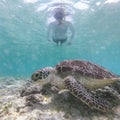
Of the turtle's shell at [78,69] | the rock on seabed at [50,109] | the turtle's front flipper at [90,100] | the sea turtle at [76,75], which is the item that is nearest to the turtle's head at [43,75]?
the sea turtle at [76,75]

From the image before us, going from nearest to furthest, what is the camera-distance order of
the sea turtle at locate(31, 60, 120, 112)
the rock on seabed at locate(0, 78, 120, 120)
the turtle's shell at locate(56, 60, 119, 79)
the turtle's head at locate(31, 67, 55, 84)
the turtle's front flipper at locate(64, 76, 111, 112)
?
the turtle's front flipper at locate(64, 76, 111, 112) < the rock on seabed at locate(0, 78, 120, 120) < the sea turtle at locate(31, 60, 120, 112) < the turtle's shell at locate(56, 60, 119, 79) < the turtle's head at locate(31, 67, 55, 84)

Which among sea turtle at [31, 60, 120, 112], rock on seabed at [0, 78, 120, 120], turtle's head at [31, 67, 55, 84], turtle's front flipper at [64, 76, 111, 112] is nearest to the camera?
turtle's front flipper at [64, 76, 111, 112]

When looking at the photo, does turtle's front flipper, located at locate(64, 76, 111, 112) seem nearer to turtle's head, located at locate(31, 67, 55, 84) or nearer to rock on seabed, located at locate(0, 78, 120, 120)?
rock on seabed, located at locate(0, 78, 120, 120)

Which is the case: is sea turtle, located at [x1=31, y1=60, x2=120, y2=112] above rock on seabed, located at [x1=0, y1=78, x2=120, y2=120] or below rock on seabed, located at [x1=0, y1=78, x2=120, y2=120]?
above

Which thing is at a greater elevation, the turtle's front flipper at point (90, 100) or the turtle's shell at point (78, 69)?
the turtle's shell at point (78, 69)

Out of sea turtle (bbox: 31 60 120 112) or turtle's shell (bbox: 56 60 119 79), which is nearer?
sea turtle (bbox: 31 60 120 112)

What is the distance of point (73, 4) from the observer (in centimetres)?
2388

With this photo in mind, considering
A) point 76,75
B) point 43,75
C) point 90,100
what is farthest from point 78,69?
point 90,100

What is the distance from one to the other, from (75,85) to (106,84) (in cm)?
79

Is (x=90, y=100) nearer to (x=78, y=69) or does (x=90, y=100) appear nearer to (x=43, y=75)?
(x=78, y=69)

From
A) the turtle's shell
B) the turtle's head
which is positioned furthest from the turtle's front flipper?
the turtle's head

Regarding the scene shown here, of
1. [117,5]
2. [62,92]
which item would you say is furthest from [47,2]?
[62,92]

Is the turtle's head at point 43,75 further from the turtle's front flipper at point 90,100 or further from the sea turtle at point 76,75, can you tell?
the turtle's front flipper at point 90,100

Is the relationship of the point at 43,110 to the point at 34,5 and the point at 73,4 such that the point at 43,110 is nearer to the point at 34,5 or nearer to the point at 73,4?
the point at 73,4
